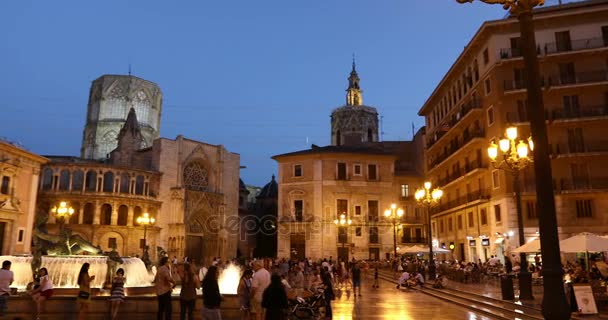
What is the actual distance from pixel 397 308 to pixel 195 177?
39629 millimetres

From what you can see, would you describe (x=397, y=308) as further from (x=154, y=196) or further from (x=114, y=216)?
(x=154, y=196)

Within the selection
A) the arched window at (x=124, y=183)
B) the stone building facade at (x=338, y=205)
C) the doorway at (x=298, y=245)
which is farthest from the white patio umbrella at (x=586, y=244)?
the arched window at (x=124, y=183)

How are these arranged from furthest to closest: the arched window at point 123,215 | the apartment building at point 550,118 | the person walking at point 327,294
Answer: the arched window at point 123,215
the apartment building at point 550,118
the person walking at point 327,294

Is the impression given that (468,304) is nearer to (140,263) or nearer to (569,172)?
(140,263)

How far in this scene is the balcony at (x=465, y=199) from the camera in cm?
3334

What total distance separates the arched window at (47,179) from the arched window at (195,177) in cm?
1267

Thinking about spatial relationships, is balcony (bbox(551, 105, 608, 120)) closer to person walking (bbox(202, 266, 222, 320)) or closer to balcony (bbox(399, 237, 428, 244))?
balcony (bbox(399, 237, 428, 244))

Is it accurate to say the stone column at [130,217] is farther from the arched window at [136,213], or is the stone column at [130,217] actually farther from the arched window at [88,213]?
the arched window at [88,213]

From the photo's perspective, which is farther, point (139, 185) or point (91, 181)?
point (139, 185)

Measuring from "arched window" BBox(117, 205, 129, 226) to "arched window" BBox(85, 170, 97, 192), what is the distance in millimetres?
2958

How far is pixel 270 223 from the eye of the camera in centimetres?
6431

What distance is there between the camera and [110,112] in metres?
65.2

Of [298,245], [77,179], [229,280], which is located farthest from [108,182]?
[229,280]

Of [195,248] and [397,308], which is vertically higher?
[195,248]
